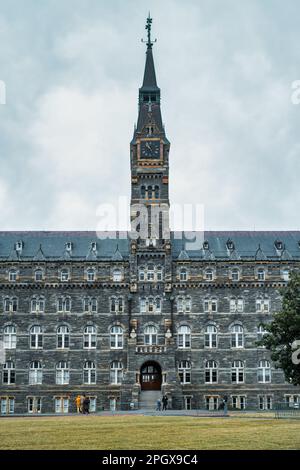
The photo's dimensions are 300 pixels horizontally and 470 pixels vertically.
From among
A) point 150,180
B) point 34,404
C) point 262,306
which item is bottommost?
point 34,404

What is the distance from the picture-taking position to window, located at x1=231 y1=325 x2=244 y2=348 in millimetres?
73250

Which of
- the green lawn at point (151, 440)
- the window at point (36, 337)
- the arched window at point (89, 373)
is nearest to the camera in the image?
the green lawn at point (151, 440)

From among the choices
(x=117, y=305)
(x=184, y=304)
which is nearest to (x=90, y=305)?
(x=117, y=305)

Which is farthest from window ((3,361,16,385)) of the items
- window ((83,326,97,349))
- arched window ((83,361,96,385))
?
window ((83,326,97,349))

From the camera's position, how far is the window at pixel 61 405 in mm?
70975

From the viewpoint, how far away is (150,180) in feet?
252

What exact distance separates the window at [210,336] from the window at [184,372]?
2.98 metres

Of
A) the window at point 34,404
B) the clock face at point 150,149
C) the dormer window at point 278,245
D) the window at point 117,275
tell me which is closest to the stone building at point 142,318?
the window at point 34,404

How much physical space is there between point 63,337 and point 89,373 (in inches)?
189

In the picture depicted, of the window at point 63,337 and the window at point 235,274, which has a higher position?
the window at point 235,274

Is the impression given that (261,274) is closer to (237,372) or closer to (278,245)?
(278,245)

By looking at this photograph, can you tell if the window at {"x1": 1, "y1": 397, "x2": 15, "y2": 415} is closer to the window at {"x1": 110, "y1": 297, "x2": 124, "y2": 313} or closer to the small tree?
the window at {"x1": 110, "y1": 297, "x2": 124, "y2": 313}

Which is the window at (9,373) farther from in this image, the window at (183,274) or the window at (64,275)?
the window at (183,274)

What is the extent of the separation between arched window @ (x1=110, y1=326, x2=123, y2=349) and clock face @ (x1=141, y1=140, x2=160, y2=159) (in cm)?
1988
